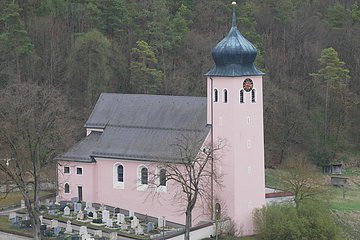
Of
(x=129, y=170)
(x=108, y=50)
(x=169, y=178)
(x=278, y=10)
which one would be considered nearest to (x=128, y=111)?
(x=129, y=170)

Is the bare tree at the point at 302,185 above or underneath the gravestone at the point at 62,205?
above

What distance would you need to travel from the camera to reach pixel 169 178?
1863 inches

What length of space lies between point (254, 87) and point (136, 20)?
3233 cm

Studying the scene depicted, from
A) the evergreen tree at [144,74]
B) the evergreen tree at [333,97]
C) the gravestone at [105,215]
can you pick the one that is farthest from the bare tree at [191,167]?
the evergreen tree at [333,97]

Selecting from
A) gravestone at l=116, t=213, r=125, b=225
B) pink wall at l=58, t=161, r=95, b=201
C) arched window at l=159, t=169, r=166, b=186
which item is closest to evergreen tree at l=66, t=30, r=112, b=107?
pink wall at l=58, t=161, r=95, b=201

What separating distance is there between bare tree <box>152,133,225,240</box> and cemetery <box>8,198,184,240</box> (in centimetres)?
190

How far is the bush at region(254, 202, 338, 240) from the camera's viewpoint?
4519 cm

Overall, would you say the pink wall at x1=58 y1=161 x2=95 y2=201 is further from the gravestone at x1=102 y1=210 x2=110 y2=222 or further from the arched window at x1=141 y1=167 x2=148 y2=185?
the gravestone at x1=102 y1=210 x2=110 y2=222

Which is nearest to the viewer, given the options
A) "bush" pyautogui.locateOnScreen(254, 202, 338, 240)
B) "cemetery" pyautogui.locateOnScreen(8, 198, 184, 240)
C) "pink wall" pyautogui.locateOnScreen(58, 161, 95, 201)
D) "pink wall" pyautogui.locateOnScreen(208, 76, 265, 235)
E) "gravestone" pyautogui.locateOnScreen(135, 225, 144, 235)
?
"bush" pyautogui.locateOnScreen(254, 202, 338, 240)

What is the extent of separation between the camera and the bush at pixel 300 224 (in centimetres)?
4519

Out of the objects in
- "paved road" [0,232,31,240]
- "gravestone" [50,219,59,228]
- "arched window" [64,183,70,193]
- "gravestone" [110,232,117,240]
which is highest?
"arched window" [64,183,70,193]

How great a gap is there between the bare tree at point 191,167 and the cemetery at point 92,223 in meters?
1.90

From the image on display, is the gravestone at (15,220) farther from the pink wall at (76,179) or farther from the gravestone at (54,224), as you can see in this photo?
the pink wall at (76,179)

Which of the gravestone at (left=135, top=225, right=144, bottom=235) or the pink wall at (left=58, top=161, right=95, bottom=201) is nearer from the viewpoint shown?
the gravestone at (left=135, top=225, right=144, bottom=235)
